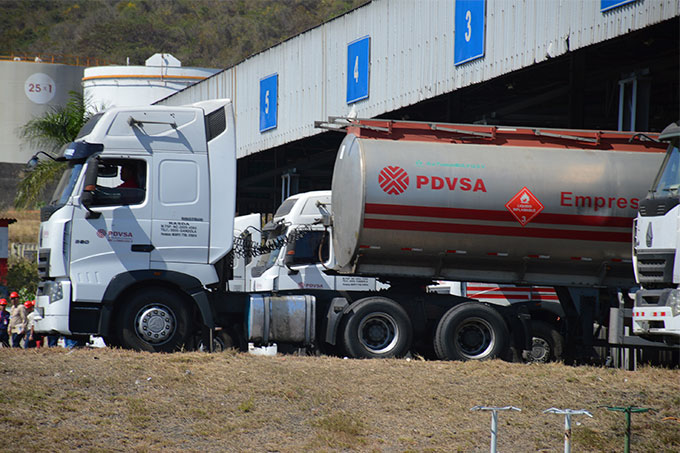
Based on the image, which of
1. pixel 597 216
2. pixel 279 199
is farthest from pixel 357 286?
pixel 279 199

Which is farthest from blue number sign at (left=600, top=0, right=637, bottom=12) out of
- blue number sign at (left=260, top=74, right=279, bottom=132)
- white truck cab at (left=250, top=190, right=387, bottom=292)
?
blue number sign at (left=260, top=74, right=279, bottom=132)

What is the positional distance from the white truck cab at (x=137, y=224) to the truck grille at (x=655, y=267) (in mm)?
Result: 6214

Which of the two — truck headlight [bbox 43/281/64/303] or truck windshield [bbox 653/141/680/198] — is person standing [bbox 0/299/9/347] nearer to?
truck headlight [bbox 43/281/64/303]

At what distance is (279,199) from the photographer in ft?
128

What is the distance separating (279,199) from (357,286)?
20712 millimetres

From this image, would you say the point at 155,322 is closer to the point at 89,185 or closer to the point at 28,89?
the point at 89,185

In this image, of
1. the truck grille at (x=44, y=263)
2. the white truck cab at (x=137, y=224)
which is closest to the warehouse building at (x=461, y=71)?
the white truck cab at (x=137, y=224)

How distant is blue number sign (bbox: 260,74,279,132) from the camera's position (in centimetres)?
2900

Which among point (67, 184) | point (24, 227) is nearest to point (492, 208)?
point (67, 184)

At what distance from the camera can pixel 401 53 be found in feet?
74.2

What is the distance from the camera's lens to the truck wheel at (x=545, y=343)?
53.9ft

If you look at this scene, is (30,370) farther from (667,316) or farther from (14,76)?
(14,76)

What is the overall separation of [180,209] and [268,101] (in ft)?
49.8

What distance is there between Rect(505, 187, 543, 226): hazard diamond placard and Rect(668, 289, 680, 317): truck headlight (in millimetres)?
3545
